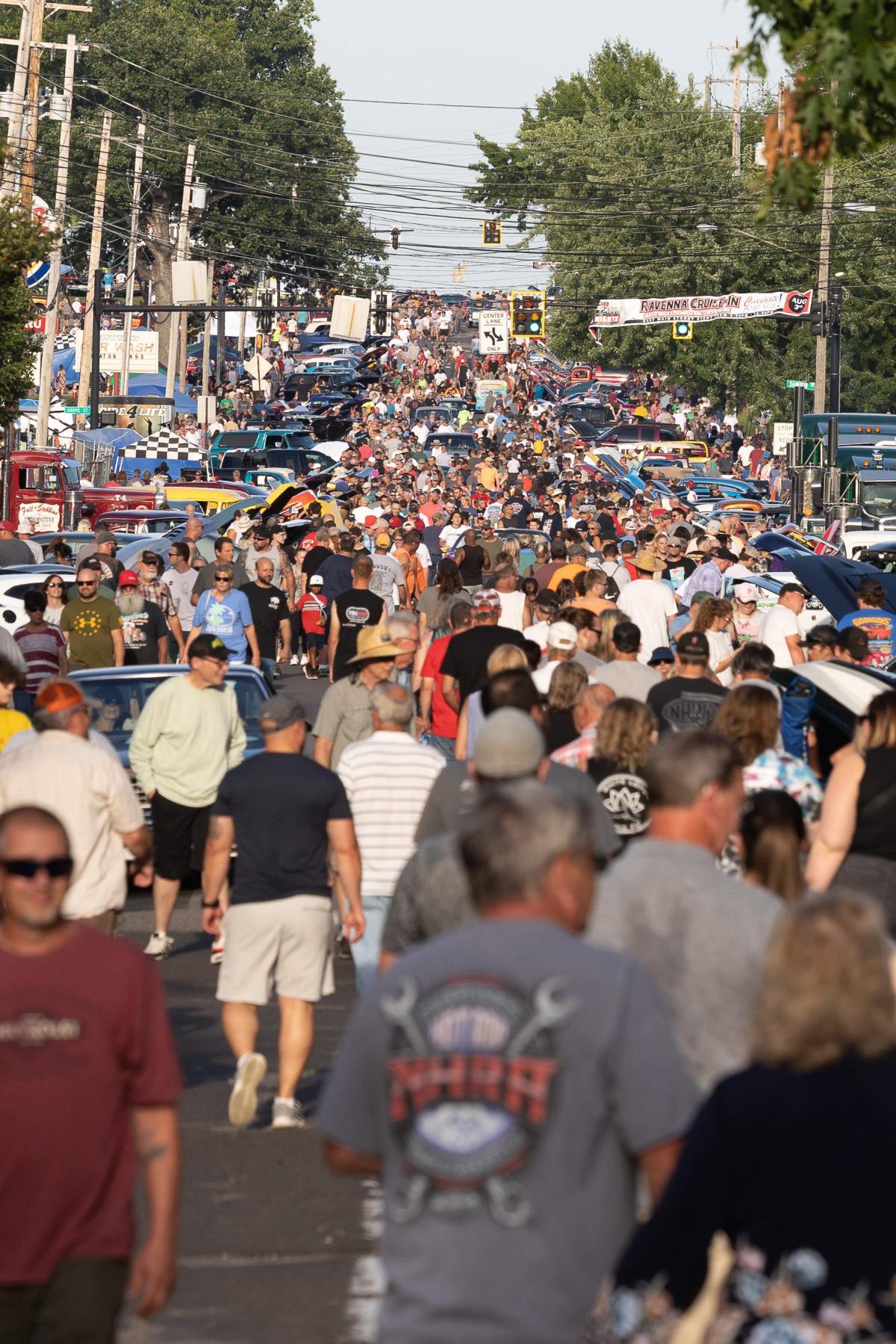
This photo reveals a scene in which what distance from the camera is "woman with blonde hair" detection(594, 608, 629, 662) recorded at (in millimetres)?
12805

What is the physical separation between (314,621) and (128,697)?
10948 mm

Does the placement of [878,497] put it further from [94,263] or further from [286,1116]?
[286,1116]

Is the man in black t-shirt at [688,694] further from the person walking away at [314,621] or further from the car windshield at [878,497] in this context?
the car windshield at [878,497]

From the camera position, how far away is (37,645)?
16.1 metres

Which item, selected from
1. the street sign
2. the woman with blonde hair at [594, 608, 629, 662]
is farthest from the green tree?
the street sign

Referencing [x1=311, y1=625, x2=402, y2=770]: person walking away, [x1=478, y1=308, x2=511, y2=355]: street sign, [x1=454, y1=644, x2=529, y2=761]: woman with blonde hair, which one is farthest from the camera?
[x1=478, y1=308, x2=511, y2=355]: street sign

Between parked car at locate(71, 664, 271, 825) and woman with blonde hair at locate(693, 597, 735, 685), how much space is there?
2684 millimetres

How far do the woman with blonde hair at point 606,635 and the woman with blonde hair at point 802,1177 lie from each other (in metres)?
9.08

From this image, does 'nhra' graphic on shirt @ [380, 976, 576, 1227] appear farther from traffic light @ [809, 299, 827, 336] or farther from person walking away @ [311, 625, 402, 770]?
traffic light @ [809, 299, 827, 336]

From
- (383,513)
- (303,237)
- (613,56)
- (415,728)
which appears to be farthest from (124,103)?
(415,728)

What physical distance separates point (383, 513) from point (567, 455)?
26906 millimetres

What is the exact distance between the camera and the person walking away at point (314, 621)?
81.5ft

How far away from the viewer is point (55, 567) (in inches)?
885

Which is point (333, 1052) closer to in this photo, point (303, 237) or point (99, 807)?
point (99, 807)
